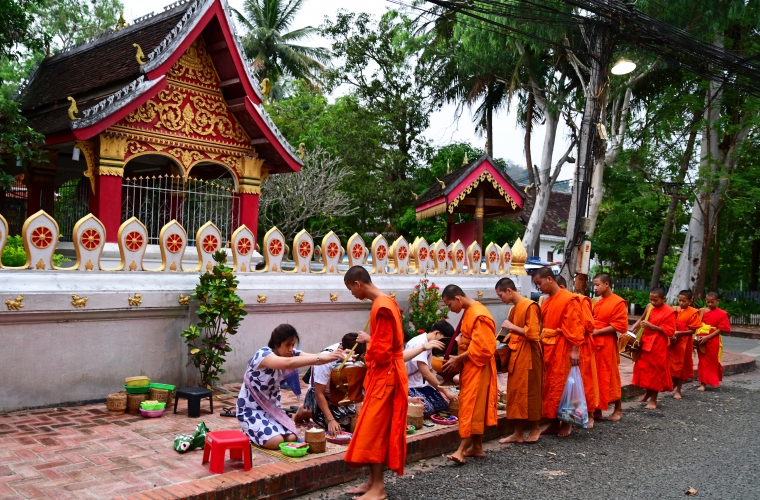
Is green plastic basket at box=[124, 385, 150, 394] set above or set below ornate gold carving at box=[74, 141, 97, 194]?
below

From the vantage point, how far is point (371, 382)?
15.6 feet

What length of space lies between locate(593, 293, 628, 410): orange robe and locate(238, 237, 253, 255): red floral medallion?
4333 millimetres

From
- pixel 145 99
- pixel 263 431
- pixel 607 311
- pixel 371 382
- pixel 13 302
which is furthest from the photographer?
pixel 145 99

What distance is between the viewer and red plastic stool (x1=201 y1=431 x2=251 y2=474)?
4.63m

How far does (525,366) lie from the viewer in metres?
6.47

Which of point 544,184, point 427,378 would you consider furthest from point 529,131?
point 427,378

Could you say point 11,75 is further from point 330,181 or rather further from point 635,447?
point 635,447

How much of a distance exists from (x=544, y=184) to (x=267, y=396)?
19.0 m

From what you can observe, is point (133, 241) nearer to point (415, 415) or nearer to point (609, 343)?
point (415, 415)

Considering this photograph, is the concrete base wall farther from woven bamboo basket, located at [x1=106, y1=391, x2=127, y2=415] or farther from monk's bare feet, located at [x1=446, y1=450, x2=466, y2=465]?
monk's bare feet, located at [x1=446, y1=450, x2=466, y2=465]

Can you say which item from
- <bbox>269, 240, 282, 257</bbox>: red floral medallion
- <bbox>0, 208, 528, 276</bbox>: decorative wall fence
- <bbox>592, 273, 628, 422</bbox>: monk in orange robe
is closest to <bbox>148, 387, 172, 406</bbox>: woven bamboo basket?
<bbox>0, 208, 528, 276</bbox>: decorative wall fence

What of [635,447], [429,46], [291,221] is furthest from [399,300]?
[429,46]

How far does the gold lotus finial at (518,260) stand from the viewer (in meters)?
11.6

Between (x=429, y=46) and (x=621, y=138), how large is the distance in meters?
7.50
